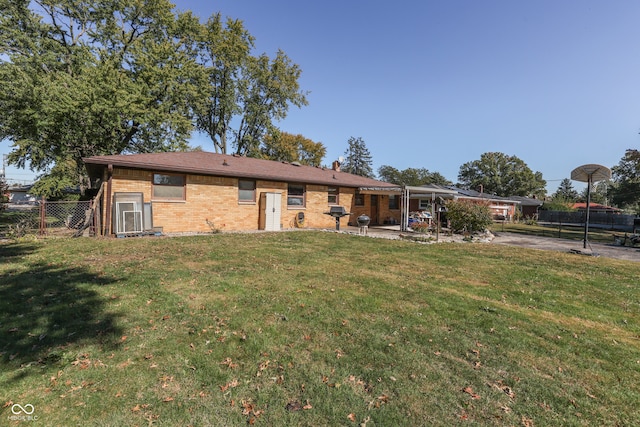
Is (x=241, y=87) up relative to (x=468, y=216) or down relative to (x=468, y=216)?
up

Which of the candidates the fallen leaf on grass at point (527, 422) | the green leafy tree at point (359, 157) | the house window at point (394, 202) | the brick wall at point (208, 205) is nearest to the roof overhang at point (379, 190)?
the house window at point (394, 202)

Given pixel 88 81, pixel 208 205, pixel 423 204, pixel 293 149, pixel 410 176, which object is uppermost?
pixel 293 149

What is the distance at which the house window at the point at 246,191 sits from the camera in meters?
14.1

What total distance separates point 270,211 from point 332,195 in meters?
4.65

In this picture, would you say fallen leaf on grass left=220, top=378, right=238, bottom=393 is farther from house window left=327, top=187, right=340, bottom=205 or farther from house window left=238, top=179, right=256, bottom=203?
house window left=327, top=187, right=340, bottom=205

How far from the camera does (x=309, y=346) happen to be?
3.38 meters

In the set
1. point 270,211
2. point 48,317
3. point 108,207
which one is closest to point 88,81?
point 108,207

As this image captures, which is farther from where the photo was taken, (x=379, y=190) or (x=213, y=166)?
(x=379, y=190)

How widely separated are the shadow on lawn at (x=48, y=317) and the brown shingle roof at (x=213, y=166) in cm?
622

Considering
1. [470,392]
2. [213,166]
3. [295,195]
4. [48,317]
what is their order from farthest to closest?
[295,195]
[213,166]
[48,317]
[470,392]

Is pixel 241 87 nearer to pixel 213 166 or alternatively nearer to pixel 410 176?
pixel 213 166

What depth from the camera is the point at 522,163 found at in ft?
188

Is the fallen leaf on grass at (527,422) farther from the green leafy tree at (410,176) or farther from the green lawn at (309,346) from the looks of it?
the green leafy tree at (410,176)

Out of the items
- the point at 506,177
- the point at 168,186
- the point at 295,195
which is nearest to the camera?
the point at 168,186
